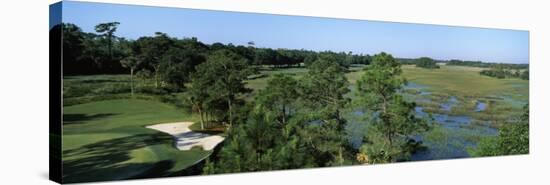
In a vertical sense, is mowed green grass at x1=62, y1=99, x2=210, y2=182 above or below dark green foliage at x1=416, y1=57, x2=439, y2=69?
below

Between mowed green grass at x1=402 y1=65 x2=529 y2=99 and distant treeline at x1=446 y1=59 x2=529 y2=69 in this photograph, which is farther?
distant treeline at x1=446 y1=59 x2=529 y2=69

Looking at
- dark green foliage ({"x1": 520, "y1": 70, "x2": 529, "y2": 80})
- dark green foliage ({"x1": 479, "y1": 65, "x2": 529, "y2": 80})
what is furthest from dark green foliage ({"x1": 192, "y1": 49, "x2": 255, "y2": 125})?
dark green foliage ({"x1": 520, "y1": 70, "x2": 529, "y2": 80})

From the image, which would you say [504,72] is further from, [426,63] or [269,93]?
[269,93]

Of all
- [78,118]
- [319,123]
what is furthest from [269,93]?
[78,118]

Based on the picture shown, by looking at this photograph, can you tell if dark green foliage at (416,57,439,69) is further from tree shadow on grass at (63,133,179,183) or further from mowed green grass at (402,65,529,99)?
tree shadow on grass at (63,133,179,183)

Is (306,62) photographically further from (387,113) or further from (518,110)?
(518,110)
